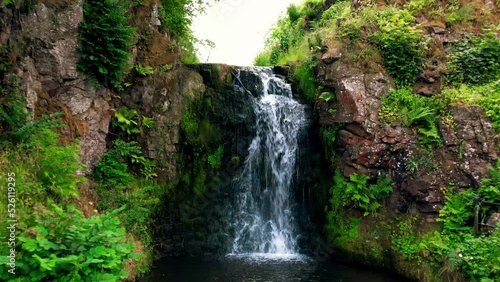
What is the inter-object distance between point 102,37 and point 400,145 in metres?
8.38

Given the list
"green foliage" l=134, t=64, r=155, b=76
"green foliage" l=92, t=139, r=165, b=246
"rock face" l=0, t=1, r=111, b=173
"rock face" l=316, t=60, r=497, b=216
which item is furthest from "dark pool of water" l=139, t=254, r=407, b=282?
"green foliage" l=134, t=64, r=155, b=76

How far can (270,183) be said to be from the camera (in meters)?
12.0

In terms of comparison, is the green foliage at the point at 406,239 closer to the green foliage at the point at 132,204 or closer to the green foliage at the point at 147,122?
the green foliage at the point at 132,204

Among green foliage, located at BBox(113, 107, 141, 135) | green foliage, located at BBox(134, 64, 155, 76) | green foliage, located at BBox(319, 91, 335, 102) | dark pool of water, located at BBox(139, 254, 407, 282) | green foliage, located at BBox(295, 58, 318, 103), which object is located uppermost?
green foliage, located at BBox(295, 58, 318, 103)

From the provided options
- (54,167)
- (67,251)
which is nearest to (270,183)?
(54,167)

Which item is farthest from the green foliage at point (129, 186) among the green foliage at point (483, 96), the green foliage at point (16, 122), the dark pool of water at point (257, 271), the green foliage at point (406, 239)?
the green foliage at point (483, 96)

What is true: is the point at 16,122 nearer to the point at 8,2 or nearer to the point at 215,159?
the point at 8,2

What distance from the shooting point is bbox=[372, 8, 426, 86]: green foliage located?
11.1m

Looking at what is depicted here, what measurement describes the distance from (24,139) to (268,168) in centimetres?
699

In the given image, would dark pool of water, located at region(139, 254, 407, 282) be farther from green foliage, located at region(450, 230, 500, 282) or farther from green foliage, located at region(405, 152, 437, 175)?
green foliage, located at region(405, 152, 437, 175)

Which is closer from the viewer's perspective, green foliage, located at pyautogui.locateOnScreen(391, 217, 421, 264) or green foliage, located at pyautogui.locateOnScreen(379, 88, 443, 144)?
green foliage, located at pyautogui.locateOnScreen(391, 217, 421, 264)

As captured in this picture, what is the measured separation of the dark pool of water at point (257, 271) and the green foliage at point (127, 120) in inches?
151

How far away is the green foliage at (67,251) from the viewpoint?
172 inches

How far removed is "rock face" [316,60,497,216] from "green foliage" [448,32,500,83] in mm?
1495
